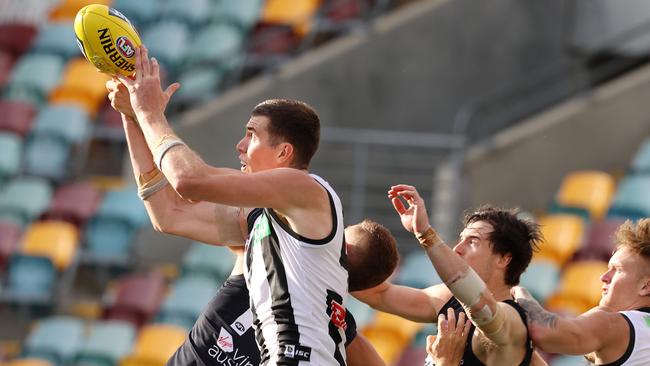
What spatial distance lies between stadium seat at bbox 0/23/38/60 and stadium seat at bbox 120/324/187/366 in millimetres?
4189

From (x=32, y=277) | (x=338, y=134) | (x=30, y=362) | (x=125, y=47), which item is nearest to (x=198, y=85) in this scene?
(x=338, y=134)

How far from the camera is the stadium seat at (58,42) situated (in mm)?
14609

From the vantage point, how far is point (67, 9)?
1540 cm

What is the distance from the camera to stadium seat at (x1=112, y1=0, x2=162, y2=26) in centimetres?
1495

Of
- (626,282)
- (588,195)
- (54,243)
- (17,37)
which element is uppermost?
(17,37)

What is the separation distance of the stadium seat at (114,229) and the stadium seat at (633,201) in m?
4.05

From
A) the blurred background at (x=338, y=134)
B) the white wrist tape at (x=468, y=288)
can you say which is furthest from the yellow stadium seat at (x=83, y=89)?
the white wrist tape at (x=468, y=288)

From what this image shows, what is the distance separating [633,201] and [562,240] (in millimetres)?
762

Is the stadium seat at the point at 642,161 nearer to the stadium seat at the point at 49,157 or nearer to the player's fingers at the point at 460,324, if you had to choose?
the stadium seat at the point at 49,157

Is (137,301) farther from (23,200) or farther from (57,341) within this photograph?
(23,200)

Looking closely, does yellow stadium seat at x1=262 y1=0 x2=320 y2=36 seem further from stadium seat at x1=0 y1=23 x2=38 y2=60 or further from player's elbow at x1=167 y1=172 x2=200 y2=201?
player's elbow at x1=167 y1=172 x2=200 y2=201

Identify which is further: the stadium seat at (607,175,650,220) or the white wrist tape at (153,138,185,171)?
the stadium seat at (607,175,650,220)

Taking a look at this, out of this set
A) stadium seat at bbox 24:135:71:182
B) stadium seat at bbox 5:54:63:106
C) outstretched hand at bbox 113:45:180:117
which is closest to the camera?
outstretched hand at bbox 113:45:180:117

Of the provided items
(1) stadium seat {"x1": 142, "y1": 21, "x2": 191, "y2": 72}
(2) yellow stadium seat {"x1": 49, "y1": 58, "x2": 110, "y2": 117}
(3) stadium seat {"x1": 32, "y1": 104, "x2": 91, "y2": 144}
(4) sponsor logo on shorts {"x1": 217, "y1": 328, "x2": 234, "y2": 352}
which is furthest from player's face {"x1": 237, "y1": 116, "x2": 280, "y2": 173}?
(1) stadium seat {"x1": 142, "y1": 21, "x2": 191, "y2": 72}
